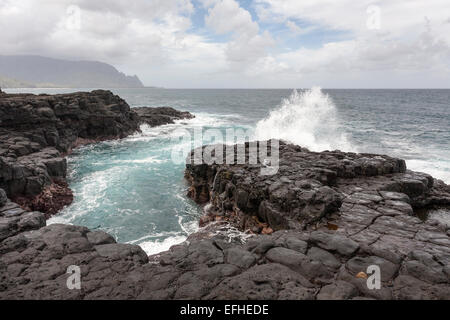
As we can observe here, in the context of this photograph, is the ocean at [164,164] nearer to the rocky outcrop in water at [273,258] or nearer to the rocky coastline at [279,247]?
the rocky coastline at [279,247]

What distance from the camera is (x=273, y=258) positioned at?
6945 millimetres

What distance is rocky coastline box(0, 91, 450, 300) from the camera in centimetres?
579

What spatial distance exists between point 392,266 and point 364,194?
6.69 m

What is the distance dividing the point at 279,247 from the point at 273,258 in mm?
587

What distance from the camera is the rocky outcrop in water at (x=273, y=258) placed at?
5719mm

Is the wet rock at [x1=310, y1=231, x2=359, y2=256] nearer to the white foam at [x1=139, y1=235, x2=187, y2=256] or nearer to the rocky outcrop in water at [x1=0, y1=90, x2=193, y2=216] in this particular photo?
the white foam at [x1=139, y1=235, x2=187, y2=256]

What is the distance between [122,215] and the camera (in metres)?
16.8

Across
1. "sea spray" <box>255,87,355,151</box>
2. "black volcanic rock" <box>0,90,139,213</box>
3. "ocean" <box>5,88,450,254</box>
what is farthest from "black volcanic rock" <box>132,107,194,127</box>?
"sea spray" <box>255,87,355,151</box>

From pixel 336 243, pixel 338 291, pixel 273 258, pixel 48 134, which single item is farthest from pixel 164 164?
pixel 338 291

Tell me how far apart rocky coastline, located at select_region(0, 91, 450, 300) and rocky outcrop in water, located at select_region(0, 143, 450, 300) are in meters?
0.03

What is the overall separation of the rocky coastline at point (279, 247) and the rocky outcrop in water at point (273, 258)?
0.03 meters

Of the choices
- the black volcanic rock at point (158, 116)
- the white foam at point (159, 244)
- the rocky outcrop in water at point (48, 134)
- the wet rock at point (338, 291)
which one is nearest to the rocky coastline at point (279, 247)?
the wet rock at point (338, 291)
